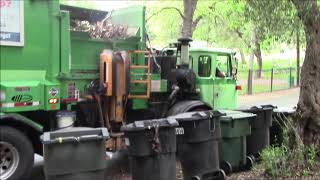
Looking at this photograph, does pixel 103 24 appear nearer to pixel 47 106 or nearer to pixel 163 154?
pixel 47 106

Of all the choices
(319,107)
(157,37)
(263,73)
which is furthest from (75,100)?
(157,37)

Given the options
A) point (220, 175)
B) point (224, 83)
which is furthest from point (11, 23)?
point (224, 83)

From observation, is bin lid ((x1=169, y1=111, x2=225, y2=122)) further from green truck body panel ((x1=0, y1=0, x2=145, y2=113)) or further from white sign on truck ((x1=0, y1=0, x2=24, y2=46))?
white sign on truck ((x1=0, y1=0, x2=24, y2=46))

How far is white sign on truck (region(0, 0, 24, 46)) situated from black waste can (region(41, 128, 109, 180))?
1.56 metres

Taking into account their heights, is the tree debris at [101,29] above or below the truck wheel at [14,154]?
above

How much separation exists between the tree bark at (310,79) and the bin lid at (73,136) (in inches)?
121

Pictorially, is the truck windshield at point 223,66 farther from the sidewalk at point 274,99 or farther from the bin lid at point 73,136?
the sidewalk at point 274,99

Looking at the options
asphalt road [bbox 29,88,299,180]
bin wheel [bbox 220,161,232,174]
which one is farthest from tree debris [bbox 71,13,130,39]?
asphalt road [bbox 29,88,299,180]

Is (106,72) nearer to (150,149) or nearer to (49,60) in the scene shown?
(49,60)

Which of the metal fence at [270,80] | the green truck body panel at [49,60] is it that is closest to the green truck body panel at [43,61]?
the green truck body panel at [49,60]

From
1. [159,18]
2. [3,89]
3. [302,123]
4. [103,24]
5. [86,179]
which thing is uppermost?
[159,18]

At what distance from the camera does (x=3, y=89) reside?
257 inches

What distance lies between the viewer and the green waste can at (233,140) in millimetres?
7867

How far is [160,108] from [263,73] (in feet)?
71.1
